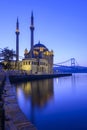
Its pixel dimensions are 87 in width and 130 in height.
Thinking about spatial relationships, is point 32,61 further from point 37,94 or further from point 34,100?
point 34,100

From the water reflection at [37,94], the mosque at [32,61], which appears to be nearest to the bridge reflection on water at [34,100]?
the water reflection at [37,94]

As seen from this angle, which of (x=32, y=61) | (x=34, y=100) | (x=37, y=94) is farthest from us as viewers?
(x=32, y=61)

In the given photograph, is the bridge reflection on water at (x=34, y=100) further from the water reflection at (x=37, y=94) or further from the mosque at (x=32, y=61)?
the mosque at (x=32, y=61)

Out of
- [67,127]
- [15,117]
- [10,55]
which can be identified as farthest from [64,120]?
[10,55]

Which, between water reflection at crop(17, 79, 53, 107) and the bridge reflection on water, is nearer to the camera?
the bridge reflection on water

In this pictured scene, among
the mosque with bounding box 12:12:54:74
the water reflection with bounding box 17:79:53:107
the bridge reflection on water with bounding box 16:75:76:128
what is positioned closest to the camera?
the bridge reflection on water with bounding box 16:75:76:128

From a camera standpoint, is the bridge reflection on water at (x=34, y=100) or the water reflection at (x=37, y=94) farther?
the water reflection at (x=37, y=94)

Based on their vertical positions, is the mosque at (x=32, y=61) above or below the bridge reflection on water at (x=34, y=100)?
above

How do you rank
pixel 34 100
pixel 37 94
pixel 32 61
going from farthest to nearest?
pixel 32 61 < pixel 37 94 < pixel 34 100

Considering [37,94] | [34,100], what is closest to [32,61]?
Result: [37,94]

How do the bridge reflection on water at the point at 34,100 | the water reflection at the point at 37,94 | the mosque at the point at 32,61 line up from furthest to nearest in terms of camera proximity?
the mosque at the point at 32,61 < the water reflection at the point at 37,94 < the bridge reflection on water at the point at 34,100

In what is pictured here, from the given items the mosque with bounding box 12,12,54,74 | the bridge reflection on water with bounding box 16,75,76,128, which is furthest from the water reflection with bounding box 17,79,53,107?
the mosque with bounding box 12,12,54,74

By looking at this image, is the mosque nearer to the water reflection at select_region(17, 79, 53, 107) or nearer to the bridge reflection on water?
the water reflection at select_region(17, 79, 53, 107)

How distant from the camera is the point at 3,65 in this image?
58.8 metres
